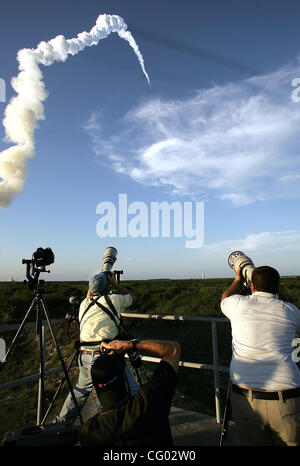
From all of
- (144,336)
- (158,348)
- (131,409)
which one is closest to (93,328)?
(158,348)

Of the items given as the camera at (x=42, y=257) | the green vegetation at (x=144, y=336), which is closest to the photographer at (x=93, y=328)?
the camera at (x=42, y=257)

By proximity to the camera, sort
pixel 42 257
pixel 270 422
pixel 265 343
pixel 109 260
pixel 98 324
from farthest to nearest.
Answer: pixel 109 260
pixel 42 257
pixel 98 324
pixel 265 343
pixel 270 422

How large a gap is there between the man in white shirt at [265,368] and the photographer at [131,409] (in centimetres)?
51

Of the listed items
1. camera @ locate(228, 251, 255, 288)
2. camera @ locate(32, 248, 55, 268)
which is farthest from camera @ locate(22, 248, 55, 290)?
camera @ locate(228, 251, 255, 288)

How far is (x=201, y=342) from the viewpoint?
687 inches

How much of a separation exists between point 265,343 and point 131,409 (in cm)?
104

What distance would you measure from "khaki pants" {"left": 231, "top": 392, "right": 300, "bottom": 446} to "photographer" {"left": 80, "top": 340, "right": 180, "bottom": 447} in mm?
508

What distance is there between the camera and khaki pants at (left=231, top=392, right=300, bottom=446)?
2.04 m

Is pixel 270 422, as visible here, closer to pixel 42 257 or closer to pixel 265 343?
pixel 265 343

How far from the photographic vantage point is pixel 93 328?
3.32 meters

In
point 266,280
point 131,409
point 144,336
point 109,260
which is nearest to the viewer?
point 131,409

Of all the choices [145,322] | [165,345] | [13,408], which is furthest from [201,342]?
[165,345]

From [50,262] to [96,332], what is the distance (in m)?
0.97

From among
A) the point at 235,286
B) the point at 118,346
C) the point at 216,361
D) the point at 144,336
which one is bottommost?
the point at 144,336
